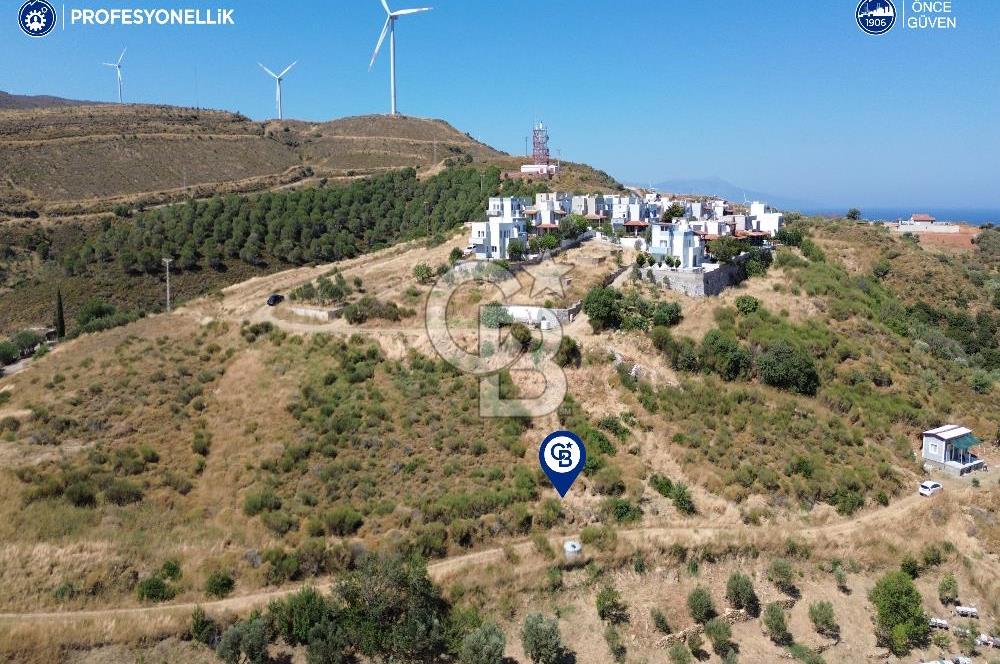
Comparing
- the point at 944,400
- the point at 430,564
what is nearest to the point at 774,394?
the point at 944,400

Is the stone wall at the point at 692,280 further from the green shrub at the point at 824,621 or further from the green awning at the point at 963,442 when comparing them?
the green shrub at the point at 824,621

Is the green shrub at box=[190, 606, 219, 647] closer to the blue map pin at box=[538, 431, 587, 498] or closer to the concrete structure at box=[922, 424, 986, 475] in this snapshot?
the blue map pin at box=[538, 431, 587, 498]

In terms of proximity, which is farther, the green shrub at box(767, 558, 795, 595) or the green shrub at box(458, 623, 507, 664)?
the green shrub at box(767, 558, 795, 595)

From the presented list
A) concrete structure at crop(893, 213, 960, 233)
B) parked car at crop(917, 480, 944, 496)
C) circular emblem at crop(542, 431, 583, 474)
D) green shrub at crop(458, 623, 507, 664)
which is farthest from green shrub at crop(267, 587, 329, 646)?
concrete structure at crop(893, 213, 960, 233)

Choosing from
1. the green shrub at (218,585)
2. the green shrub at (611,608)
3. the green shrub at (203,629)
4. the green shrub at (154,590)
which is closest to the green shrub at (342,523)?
the green shrub at (218,585)

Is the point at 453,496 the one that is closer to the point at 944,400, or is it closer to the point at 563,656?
the point at 563,656

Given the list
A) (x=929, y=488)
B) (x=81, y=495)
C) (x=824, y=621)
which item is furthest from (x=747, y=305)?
(x=81, y=495)

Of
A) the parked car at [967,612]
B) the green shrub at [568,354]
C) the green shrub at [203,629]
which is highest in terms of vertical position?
the green shrub at [568,354]
